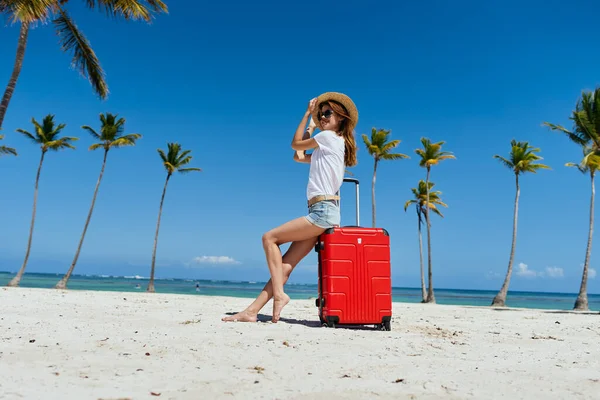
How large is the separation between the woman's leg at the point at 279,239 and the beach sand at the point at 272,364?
28 centimetres

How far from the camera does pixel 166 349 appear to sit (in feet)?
9.91

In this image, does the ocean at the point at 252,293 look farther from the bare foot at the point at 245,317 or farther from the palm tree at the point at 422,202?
the bare foot at the point at 245,317

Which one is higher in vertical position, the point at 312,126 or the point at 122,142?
the point at 122,142

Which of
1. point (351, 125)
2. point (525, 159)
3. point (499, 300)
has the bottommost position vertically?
point (499, 300)

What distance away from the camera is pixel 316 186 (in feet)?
14.5

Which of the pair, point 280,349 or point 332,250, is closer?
point 280,349

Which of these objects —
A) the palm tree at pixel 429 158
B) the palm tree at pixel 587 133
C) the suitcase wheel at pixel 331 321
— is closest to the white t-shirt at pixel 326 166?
the suitcase wheel at pixel 331 321

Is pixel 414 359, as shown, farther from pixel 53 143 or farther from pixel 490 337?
pixel 53 143

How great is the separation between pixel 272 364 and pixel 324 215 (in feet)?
6.05

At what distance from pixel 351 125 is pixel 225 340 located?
8.16 ft

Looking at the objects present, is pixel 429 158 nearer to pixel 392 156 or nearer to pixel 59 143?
pixel 392 156

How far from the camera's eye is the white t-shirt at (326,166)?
14.4 feet

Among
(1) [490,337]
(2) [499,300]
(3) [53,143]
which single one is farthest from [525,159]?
(3) [53,143]

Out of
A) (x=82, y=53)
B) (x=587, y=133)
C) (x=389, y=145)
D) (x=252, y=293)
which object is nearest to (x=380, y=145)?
(x=389, y=145)
